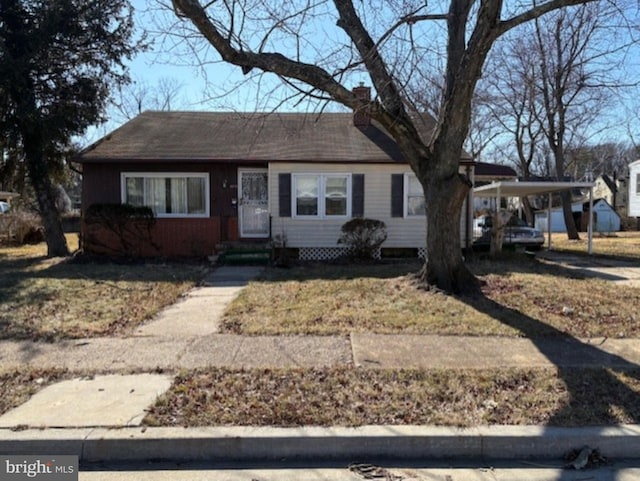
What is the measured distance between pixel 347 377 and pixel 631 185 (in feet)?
125

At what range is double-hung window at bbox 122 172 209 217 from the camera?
14539 mm

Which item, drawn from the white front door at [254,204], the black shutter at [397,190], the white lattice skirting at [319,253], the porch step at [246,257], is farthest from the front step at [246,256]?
the black shutter at [397,190]

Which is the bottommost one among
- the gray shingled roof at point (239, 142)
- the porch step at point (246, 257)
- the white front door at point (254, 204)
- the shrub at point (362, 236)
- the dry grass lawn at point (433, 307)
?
the dry grass lawn at point (433, 307)

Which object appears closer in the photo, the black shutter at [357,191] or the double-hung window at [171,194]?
the black shutter at [357,191]

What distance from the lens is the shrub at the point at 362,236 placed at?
13.5 m

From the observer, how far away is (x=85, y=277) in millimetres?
10523

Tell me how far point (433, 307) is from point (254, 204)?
8.51m

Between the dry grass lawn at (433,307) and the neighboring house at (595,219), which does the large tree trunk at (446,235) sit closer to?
the dry grass lawn at (433,307)

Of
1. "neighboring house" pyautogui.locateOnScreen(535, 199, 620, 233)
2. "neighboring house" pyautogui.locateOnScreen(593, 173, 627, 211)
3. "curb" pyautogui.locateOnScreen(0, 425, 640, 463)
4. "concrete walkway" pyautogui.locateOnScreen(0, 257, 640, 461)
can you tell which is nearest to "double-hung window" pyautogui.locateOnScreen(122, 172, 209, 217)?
"concrete walkway" pyautogui.locateOnScreen(0, 257, 640, 461)

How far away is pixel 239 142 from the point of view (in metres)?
15.1

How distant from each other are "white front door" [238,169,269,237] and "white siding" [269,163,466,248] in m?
0.69

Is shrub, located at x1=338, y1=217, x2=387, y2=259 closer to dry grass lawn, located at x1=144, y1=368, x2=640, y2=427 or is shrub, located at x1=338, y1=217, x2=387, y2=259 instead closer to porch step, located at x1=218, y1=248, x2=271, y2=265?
porch step, located at x1=218, y1=248, x2=271, y2=265

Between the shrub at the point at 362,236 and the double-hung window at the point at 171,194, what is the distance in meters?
4.44

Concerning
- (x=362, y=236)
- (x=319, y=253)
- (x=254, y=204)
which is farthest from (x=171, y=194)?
(x=362, y=236)
